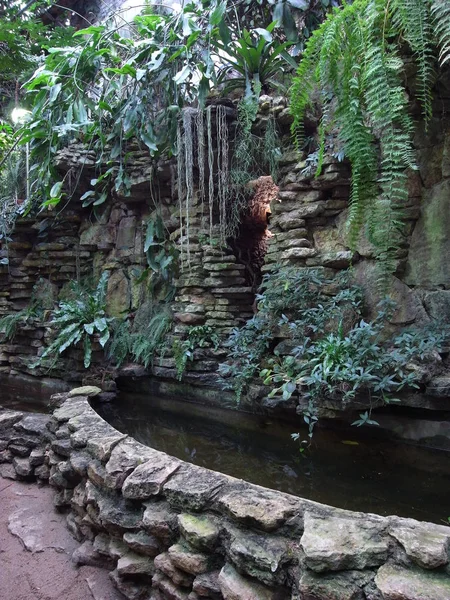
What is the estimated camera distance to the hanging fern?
220 centimetres

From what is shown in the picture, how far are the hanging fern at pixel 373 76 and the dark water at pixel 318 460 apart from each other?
4.46 feet

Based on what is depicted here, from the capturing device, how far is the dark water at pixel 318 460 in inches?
88.7

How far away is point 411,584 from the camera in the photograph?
1.16m

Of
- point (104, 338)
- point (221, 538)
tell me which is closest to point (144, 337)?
point (104, 338)

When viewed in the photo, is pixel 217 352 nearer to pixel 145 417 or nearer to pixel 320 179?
pixel 145 417

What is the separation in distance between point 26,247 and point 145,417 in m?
4.36

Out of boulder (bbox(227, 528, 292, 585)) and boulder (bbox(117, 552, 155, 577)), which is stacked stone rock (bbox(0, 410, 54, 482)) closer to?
boulder (bbox(117, 552, 155, 577))

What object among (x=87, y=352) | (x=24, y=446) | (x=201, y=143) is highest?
(x=201, y=143)

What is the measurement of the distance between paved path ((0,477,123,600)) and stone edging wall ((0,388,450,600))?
71 mm

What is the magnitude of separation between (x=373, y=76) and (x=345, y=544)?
232 centimetres

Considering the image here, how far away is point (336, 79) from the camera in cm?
255

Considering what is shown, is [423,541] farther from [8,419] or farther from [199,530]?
[8,419]

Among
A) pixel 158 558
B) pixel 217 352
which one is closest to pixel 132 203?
pixel 217 352

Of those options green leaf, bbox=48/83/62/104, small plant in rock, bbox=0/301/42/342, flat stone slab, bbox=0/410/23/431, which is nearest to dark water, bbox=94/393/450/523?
flat stone slab, bbox=0/410/23/431
